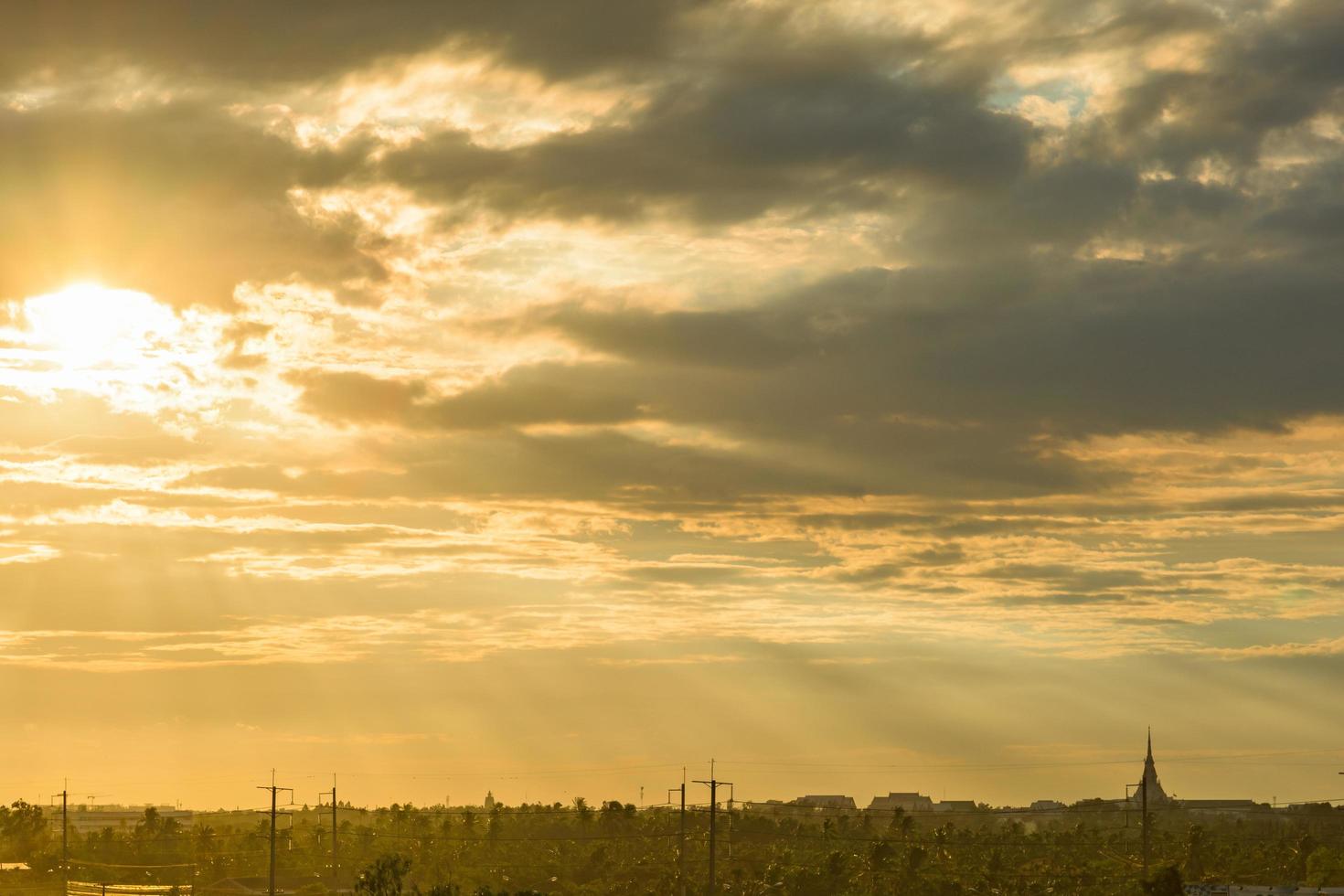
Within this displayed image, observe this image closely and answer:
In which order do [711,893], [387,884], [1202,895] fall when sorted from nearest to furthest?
1. [387,884]
2. [711,893]
3. [1202,895]

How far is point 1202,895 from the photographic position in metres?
196

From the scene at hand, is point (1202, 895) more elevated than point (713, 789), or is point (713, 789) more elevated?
point (713, 789)

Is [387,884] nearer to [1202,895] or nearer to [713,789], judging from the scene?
[713,789]

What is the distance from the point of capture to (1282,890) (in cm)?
19362

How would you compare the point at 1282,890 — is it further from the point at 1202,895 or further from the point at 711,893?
the point at 711,893

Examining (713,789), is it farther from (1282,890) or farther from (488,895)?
(1282,890)

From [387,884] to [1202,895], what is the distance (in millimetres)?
104931

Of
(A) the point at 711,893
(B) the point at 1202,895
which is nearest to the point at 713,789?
(A) the point at 711,893

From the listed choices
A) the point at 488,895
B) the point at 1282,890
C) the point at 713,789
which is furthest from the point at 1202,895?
the point at 488,895

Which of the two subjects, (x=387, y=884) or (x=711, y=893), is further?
(x=711, y=893)

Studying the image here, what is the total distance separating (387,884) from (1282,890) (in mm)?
112299

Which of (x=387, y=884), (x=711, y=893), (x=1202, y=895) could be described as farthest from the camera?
(x=1202, y=895)

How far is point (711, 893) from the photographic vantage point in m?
183

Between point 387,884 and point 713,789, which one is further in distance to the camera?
point 713,789
